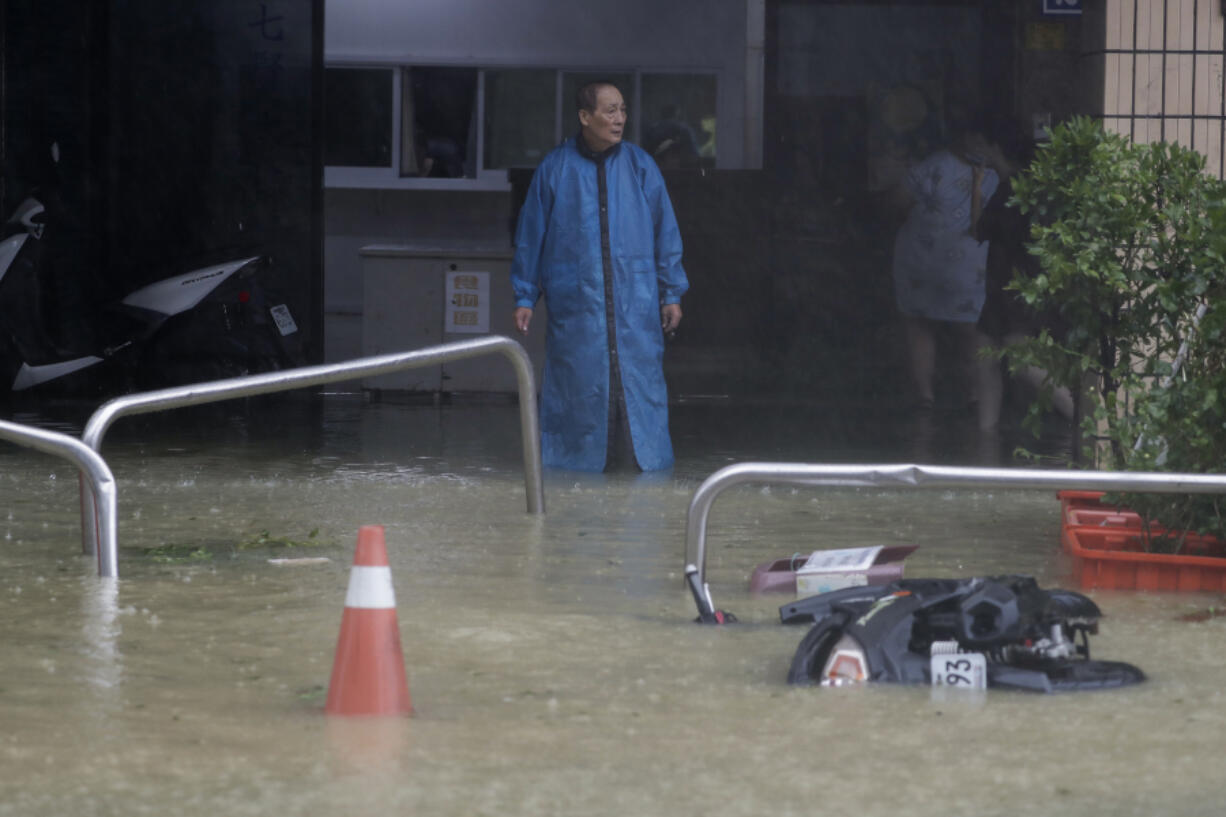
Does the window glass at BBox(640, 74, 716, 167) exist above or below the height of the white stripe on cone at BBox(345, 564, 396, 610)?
above

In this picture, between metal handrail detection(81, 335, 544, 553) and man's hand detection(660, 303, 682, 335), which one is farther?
man's hand detection(660, 303, 682, 335)

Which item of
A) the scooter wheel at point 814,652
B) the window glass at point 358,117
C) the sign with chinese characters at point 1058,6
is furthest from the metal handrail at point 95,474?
the window glass at point 358,117

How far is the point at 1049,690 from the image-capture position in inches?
148

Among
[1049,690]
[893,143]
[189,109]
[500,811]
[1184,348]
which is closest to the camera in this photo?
[500,811]

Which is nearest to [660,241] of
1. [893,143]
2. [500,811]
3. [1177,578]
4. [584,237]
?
[584,237]

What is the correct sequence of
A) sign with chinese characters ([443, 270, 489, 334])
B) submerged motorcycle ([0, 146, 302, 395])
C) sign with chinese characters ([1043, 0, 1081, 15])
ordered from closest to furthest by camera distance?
sign with chinese characters ([1043, 0, 1081, 15]) → submerged motorcycle ([0, 146, 302, 395]) → sign with chinese characters ([443, 270, 489, 334])

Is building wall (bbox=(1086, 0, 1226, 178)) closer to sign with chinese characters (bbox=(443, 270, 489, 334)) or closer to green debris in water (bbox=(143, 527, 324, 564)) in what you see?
green debris in water (bbox=(143, 527, 324, 564))

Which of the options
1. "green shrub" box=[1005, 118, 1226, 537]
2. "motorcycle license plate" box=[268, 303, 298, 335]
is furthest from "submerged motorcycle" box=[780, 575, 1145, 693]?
"motorcycle license plate" box=[268, 303, 298, 335]

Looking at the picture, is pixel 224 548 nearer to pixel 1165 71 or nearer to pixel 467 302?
pixel 1165 71

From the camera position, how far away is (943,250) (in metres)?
10.8

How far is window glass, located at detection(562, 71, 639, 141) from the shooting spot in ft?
55.9

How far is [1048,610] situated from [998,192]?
6.52 metres

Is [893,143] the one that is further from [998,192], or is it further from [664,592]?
[664,592]

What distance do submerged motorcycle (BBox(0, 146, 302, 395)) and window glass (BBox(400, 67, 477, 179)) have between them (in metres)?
5.83
